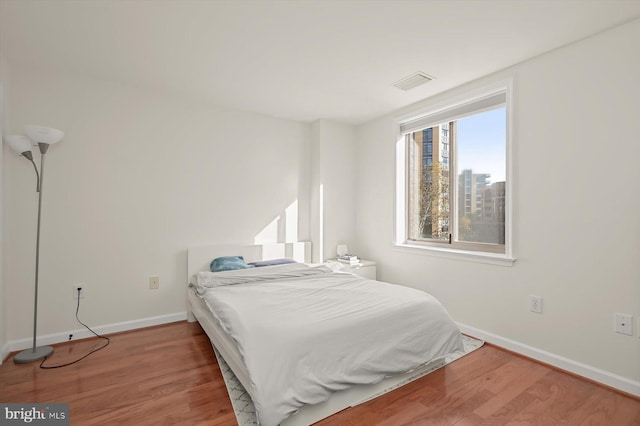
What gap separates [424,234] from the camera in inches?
151

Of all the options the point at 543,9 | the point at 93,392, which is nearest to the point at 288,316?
the point at 93,392

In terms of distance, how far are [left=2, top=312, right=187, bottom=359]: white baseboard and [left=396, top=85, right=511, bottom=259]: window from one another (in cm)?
280

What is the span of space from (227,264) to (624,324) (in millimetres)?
3278

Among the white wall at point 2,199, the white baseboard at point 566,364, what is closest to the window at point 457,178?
the white baseboard at point 566,364

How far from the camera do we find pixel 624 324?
6.98 ft

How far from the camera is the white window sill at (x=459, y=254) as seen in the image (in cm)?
279

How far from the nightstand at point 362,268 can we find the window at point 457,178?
0.51 meters

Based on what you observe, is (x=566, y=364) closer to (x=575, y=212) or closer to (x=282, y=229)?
(x=575, y=212)

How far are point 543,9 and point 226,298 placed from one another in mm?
2936

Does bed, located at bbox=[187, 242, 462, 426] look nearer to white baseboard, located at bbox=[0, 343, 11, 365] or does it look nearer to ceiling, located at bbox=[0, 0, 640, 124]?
white baseboard, located at bbox=[0, 343, 11, 365]

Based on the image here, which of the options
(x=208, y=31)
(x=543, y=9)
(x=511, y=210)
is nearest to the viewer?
(x=543, y=9)

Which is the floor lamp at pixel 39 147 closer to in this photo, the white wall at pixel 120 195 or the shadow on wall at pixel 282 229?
the white wall at pixel 120 195

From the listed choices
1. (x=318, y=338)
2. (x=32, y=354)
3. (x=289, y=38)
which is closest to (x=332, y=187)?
(x=289, y=38)

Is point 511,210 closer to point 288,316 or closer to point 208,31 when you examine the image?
point 288,316
